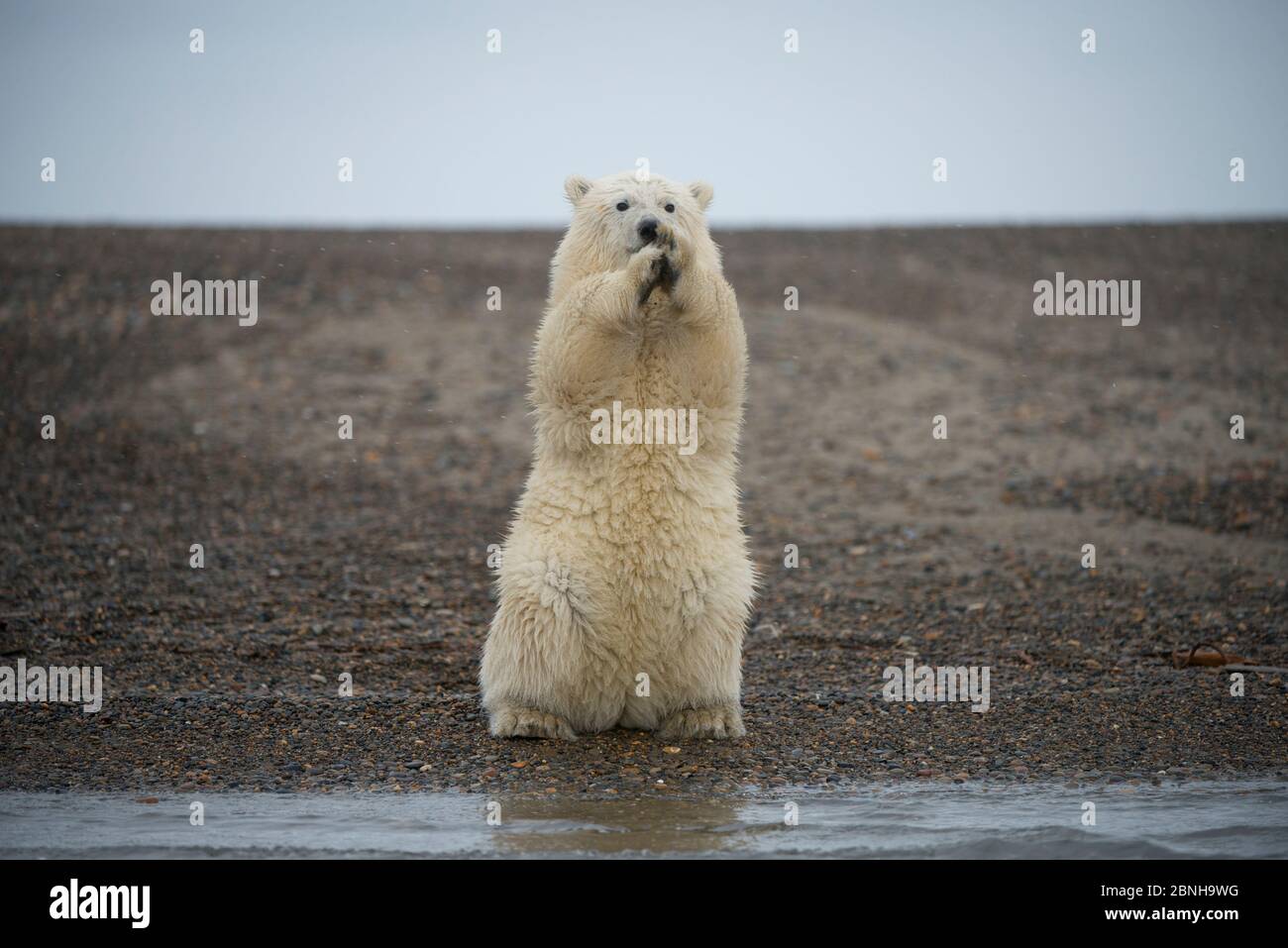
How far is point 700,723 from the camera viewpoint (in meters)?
7.91

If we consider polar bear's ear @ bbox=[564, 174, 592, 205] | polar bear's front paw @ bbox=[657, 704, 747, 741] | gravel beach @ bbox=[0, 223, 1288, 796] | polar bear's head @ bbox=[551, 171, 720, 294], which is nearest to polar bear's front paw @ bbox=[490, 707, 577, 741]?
gravel beach @ bbox=[0, 223, 1288, 796]

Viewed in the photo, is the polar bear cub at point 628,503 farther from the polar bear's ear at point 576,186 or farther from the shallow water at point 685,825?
the shallow water at point 685,825

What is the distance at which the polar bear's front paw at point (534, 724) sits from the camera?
784cm

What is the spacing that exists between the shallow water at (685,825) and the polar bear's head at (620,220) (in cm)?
275

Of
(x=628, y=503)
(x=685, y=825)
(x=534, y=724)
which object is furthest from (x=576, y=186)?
(x=685, y=825)

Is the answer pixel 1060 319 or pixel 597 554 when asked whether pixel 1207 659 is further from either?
pixel 1060 319

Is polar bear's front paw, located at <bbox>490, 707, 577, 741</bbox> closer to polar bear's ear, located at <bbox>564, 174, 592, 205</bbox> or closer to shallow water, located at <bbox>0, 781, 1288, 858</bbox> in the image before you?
shallow water, located at <bbox>0, 781, 1288, 858</bbox>

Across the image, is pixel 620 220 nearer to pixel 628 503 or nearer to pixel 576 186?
pixel 576 186

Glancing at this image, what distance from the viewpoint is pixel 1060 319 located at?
66.8 ft

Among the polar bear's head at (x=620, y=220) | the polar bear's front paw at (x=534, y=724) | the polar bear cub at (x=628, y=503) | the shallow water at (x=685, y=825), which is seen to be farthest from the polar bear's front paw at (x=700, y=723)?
the polar bear's head at (x=620, y=220)

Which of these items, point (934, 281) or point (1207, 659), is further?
point (934, 281)

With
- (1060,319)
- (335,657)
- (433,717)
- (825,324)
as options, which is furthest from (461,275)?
(433,717)

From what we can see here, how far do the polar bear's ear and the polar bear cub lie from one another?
0.21 metres

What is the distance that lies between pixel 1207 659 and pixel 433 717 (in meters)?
5.03
